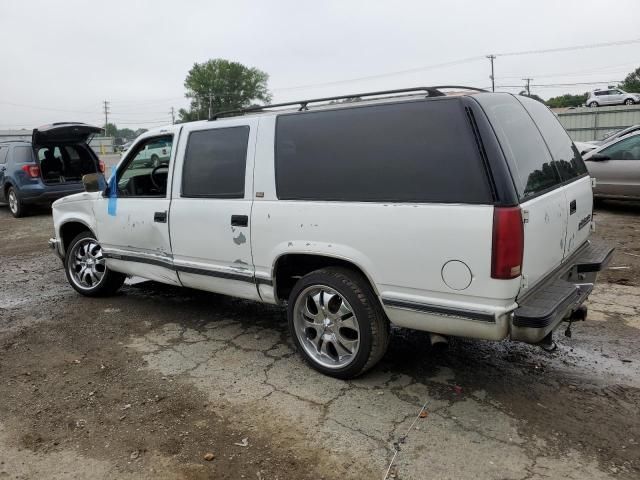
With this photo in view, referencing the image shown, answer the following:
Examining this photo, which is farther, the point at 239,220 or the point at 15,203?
the point at 15,203

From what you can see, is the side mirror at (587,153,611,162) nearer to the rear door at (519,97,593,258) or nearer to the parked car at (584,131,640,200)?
the parked car at (584,131,640,200)

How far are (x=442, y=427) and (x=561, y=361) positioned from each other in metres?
1.33

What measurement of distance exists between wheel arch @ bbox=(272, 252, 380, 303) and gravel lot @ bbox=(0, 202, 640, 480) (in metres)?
0.54

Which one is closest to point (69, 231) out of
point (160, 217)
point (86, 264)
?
point (86, 264)

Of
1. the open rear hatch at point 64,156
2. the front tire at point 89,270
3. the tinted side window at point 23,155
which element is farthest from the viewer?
the tinted side window at point 23,155

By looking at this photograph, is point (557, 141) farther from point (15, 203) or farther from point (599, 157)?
point (15, 203)

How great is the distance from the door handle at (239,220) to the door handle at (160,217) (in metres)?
0.84

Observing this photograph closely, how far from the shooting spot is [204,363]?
3945mm

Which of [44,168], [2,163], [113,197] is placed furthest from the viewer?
[2,163]

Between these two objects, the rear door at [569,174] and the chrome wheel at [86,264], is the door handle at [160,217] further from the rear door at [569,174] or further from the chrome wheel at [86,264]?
the rear door at [569,174]

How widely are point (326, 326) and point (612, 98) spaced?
144ft

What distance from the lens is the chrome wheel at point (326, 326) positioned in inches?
138

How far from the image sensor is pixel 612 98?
130ft

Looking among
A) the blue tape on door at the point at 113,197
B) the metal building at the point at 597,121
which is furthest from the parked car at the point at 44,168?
the metal building at the point at 597,121
